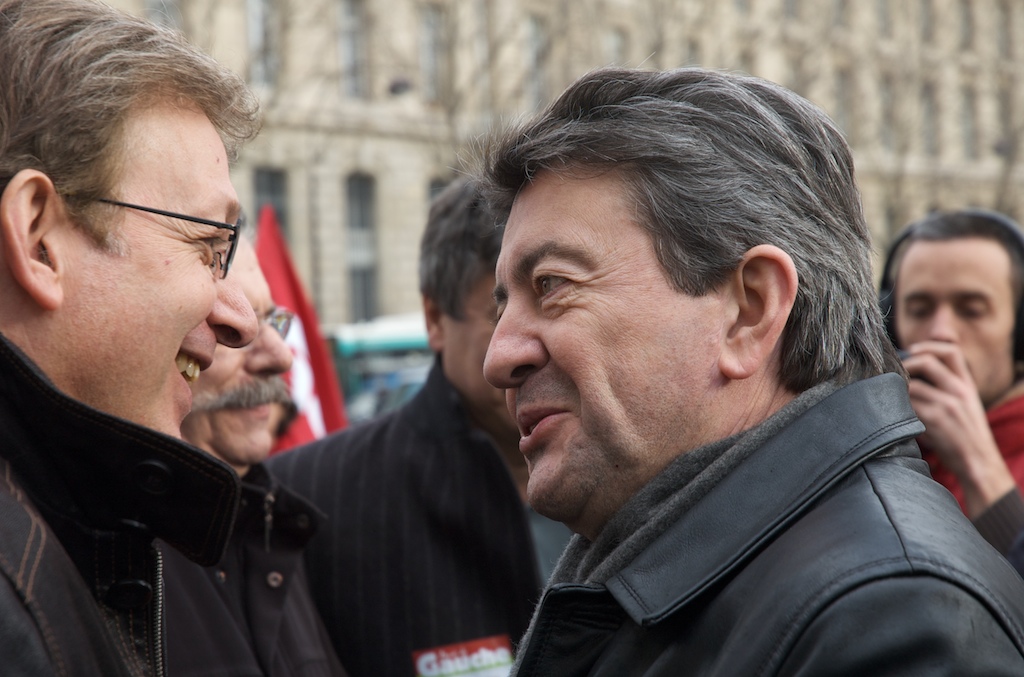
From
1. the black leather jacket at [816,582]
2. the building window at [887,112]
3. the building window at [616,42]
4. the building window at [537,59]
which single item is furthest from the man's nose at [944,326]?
the building window at [887,112]

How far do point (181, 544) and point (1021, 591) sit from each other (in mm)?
1374

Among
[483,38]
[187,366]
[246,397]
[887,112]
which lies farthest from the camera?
[887,112]

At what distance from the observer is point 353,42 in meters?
23.3

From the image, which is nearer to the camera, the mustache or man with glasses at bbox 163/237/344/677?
man with glasses at bbox 163/237/344/677

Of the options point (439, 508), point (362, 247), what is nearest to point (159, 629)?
point (439, 508)

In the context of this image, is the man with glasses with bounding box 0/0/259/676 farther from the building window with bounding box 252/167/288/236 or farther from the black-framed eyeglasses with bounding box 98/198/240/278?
the building window with bounding box 252/167/288/236

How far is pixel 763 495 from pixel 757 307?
34 centimetres

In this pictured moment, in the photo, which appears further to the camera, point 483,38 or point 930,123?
point 930,123

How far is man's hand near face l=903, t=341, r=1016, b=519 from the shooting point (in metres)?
2.97

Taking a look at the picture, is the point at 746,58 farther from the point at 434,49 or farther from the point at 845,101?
the point at 434,49

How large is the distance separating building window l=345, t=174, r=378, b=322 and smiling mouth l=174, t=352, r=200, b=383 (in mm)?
24499

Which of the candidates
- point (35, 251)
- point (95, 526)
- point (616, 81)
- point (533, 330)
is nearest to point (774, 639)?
point (533, 330)

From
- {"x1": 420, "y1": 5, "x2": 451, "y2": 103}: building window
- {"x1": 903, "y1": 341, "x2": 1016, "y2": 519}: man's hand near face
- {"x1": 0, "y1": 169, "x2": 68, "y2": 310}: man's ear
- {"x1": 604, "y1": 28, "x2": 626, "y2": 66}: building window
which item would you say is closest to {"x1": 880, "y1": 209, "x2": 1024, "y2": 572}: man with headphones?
{"x1": 903, "y1": 341, "x2": 1016, "y2": 519}: man's hand near face

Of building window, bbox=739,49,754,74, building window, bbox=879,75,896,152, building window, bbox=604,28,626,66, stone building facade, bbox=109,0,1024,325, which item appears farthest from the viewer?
building window, bbox=879,75,896,152
